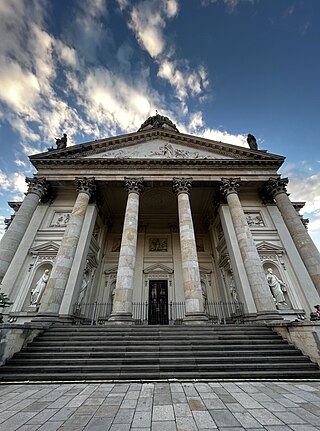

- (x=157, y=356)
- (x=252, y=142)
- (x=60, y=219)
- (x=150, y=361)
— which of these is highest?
(x=252, y=142)

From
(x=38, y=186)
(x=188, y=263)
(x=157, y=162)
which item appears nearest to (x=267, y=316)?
(x=188, y=263)

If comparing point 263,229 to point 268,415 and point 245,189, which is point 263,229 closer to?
point 245,189

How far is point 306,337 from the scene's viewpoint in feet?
21.3

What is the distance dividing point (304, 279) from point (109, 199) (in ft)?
50.0

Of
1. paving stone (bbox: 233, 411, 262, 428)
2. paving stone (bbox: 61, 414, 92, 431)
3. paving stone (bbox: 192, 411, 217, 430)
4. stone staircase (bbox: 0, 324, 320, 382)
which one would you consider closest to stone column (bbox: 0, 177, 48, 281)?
stone staircase (bbox: 0, 324, 320, 382)

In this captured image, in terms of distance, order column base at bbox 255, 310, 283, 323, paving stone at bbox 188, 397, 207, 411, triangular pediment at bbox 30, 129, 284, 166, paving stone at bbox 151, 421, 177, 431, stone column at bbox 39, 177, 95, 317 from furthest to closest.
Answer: triangular pediment at bbox 30, 129, 284, 166
stone column at bbox 39, 177, 95, 317
column base at bbox 255, 310, 283, 323
paving stone at bbox 188, 397, 207, 411
paving stone at bbox 151, 421, 177, 431

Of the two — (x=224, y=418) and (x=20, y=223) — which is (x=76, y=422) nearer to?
(x=224, y=418)

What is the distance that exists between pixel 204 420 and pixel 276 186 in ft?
47.9

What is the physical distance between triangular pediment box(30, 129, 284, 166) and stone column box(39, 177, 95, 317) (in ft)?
8.09

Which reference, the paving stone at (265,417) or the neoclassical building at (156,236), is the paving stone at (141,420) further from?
the neoclassical building at (156,236)

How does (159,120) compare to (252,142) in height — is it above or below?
above

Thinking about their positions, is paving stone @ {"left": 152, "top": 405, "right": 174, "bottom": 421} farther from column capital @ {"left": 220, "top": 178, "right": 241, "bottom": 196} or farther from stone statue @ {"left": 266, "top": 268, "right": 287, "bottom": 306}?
column capital @ {"left": 220, "top": 178, "right": 241, "bottom": 196}

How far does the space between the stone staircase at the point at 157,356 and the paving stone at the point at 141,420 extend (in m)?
2.19

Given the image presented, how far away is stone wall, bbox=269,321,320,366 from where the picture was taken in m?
6.13
